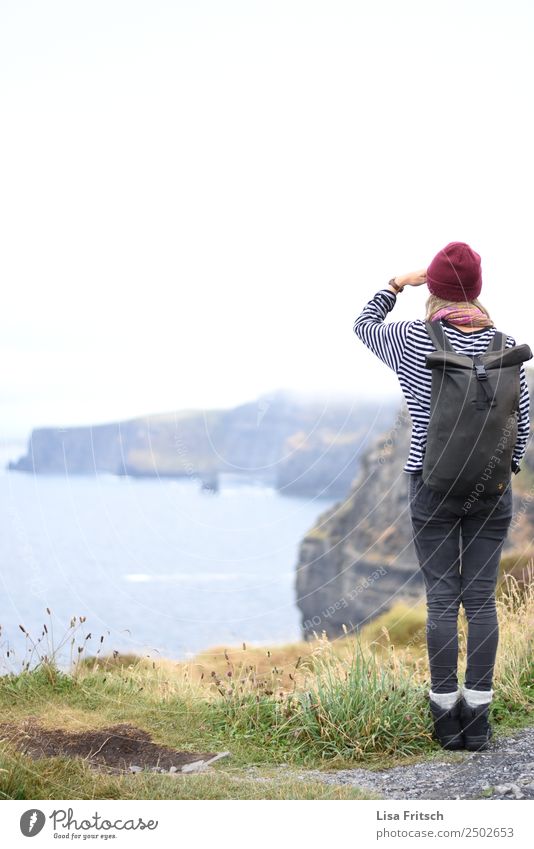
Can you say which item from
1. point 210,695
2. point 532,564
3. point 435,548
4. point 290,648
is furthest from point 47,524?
point 290,648

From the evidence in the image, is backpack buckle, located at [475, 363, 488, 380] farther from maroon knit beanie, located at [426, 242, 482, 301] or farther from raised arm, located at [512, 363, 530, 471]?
maroon knit beanie, located at [426, 242, 482, 301]

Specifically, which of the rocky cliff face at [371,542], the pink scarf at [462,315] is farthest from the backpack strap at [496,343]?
the rocky cliff face at [371,542]

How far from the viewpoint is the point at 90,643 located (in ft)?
23.4

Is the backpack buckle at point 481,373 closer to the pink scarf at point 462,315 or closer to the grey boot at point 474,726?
the pink scarf at point 462,315

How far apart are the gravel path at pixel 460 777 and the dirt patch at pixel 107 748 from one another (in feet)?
2.83

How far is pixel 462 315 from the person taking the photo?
5160 millimetres

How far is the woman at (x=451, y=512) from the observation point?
512cm

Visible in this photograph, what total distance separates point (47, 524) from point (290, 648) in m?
9.65

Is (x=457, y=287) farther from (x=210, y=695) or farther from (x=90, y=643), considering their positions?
(x=90, y=643)

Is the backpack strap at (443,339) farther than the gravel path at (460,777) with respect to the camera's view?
Yes

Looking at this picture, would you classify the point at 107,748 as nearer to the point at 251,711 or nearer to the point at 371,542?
the point at 251,711

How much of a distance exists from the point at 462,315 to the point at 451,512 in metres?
1.05

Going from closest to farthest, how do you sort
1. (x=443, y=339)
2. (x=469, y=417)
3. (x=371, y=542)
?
(x=469, y=417)
(x=443, y=339)
(x=371, y=542)

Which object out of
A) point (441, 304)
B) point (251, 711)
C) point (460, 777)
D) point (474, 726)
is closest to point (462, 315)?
point (441, 304)
